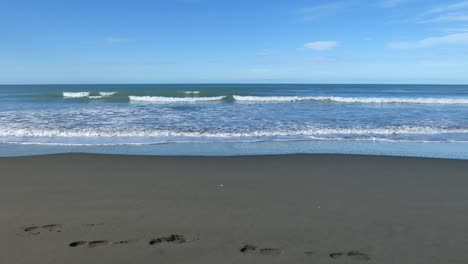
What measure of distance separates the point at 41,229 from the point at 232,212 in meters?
2.15

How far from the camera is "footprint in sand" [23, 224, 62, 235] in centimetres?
383

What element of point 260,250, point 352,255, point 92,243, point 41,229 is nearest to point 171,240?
point 92,243

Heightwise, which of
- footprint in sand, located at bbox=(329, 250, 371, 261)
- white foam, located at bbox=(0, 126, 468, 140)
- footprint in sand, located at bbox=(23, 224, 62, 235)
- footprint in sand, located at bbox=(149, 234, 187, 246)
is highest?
white foam, located at bbox=(0, 126, 468, 140)

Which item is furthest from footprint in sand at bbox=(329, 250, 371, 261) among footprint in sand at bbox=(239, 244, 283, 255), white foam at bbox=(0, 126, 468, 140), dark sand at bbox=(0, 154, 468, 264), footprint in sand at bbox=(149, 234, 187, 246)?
white foam at bbox=(0, 126, 468, 140)

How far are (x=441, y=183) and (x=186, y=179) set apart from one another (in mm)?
4209

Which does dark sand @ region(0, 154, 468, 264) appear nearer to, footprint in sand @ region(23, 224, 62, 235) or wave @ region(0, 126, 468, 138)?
footprint in sand @ region(23, 224, 62, 235)

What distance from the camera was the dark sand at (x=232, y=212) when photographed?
3379 millimetres

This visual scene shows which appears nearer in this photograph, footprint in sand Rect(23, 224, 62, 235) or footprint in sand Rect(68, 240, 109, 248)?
footprint in sand Rect(68, 240, 109, 248)

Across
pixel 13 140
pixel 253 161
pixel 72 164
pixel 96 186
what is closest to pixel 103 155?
pixel 72 164

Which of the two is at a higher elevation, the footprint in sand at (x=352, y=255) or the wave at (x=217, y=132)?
the wave at (x=217, y=132)

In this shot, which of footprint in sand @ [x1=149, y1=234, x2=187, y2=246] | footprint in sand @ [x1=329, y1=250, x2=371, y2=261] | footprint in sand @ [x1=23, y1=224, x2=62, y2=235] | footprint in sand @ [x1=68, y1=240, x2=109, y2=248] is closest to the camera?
footprint in sand @ [x1=329, y1=250, x2=371, y2=261]

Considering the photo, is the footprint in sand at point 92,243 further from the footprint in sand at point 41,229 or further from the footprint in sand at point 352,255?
the footprint in sand at point 352,255

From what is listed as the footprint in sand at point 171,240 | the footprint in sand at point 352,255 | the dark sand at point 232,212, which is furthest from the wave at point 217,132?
the footprint in sand at point 352,255

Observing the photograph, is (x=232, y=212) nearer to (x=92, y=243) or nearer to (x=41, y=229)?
(x=92, y=243)
